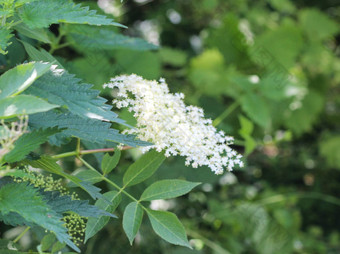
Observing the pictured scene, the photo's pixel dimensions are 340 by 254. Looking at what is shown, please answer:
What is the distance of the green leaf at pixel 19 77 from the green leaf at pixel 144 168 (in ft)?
0.71

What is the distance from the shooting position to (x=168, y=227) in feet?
1.89

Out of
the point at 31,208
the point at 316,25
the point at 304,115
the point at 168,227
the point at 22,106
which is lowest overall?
the point at 304,115

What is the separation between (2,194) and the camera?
0.48 meters

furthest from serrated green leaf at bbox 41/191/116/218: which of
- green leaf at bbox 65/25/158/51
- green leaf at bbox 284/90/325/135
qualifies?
green leaf at bbox 284/90/325/135

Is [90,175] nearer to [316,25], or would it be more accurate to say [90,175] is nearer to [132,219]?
[132,219]

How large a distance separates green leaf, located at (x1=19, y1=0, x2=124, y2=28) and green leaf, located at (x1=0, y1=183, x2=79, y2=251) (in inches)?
7.6

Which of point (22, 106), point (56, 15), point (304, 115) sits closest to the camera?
point (22, 106)

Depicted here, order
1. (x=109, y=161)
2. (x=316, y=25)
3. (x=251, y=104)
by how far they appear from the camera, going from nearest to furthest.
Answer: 1. (x=109, y=161)
2. (x=251, y=104)
3. (x=316, y=25)

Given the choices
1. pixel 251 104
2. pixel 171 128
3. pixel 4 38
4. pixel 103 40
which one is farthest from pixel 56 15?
pixel 251 104

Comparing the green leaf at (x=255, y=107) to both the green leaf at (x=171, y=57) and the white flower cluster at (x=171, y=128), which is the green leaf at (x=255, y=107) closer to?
the green leaf at (x=171, y=57)

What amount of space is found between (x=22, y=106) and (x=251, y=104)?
1.04m

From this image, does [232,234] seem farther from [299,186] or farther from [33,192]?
[33,192]

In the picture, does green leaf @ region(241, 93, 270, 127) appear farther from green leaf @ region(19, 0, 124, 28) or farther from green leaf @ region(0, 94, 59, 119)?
green leaf @ region(0, 94, 59, 119)

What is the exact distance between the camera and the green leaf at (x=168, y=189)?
0.57 m
